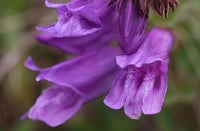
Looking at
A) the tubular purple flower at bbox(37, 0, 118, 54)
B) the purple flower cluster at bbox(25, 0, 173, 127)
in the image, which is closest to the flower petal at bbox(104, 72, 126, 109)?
the purple flower cluster at bbox(25, 0, 173, 127)

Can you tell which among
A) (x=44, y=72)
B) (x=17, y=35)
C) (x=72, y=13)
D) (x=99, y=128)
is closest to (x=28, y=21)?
(x=17, y=35)

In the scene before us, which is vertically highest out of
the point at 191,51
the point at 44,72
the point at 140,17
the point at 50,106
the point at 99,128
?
the point at 140,17

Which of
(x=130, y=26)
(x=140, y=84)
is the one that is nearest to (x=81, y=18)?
(x=130, y=26)

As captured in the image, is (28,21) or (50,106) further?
(28,21)

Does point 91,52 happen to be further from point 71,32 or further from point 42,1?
point 42,1

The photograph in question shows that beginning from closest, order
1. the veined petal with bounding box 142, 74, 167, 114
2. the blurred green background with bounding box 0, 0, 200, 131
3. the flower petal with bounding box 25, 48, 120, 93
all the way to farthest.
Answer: the veined petal with bounding box 142, 74, 167, 114
the flower petal with bounding box 25, 48, 120, 93
the blurred green background with bounding box 0, 0, 200, 131

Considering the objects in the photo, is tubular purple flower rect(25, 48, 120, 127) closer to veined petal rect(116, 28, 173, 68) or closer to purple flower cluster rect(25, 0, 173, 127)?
purple flower cluster rect(25, 0, 173, 127)
